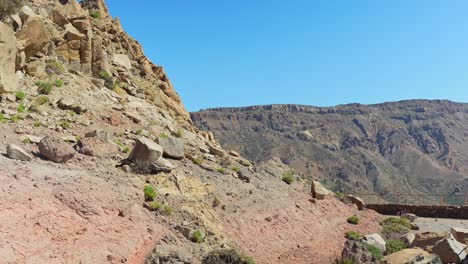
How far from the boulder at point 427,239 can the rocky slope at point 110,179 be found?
3.54m

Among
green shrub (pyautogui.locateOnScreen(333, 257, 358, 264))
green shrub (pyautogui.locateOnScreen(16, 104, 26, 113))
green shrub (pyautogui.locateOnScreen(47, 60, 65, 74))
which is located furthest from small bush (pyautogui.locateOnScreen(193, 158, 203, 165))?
green shrub (pyautogui.locateOnScreen(47, 60, 65, 74))

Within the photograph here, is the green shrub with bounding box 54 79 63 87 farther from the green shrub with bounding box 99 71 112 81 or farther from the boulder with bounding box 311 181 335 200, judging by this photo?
the boulder with bounding box 311 181 335 200

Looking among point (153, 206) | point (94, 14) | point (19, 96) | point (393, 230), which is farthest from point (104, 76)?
point (393, 230)

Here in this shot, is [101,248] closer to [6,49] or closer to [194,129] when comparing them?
[6,49]

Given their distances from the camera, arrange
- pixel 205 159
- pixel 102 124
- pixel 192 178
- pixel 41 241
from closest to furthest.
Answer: pixel 41 241 < pixel 192 178 < pixel 102 124 < pixel 205 159

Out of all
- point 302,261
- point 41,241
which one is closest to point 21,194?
point 41,241

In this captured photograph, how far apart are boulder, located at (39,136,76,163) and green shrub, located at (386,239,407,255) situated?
15192 mm

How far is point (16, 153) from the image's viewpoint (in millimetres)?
14680

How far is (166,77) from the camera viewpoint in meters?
38.4

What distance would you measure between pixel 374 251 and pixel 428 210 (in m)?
15.7

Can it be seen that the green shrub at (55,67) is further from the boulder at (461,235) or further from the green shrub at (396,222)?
the boulder at (461,235)

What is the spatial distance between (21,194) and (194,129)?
65.2 ft

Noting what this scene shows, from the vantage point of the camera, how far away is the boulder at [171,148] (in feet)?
69.4

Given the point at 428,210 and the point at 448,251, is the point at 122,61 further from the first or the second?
the point at 428,210
